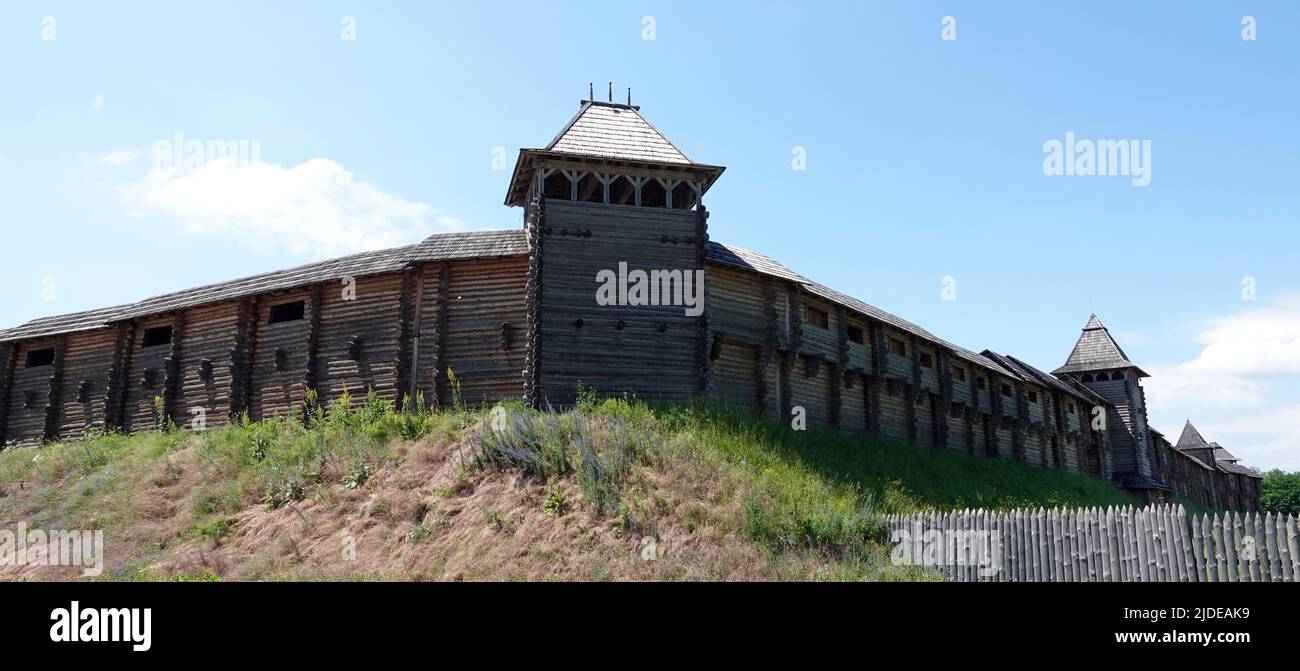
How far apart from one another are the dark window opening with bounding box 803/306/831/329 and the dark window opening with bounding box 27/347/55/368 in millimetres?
27113

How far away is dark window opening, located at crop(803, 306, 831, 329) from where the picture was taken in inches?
1119

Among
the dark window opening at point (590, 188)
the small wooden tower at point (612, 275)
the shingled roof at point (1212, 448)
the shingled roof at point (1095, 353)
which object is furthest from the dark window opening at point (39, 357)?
the shingled roof at point (1212, 448)

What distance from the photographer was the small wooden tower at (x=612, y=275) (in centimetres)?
2230

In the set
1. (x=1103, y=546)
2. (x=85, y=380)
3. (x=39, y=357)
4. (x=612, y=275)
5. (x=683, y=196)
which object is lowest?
(x=1103, y=546)

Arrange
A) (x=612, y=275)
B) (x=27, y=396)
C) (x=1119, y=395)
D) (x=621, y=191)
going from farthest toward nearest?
(x=1119, y=395) < (x=27, y=396) < (x=621, y=191) < (x=612, y=275)

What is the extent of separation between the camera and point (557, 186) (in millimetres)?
24484

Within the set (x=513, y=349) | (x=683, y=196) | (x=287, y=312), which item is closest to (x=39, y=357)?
(x=287, y=312)

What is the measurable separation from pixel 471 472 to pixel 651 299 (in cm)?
719

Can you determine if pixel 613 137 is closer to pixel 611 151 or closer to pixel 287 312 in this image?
pixel 611 151

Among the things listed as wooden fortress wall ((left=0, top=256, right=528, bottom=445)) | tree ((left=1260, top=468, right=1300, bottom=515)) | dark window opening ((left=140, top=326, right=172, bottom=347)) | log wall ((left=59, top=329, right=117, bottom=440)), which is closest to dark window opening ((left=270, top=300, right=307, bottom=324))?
wooden fortress wall ((left=0, top=256, right=528, bottom=445))

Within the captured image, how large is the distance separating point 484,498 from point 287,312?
12631 mm

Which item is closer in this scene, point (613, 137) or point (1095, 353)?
point (613, 137)
